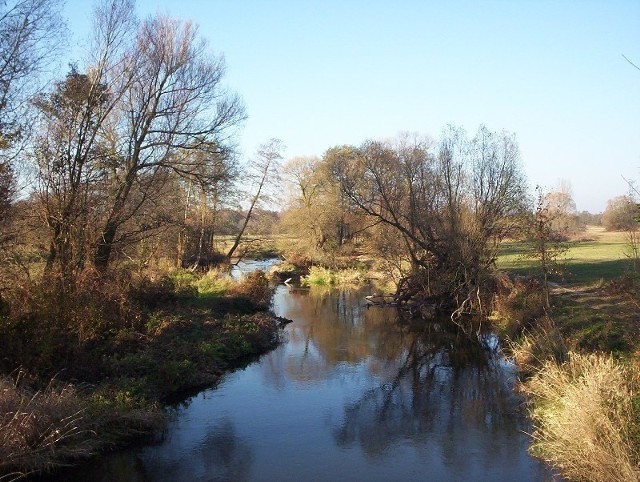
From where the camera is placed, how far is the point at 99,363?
43.4 feet

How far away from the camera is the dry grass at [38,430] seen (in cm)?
838

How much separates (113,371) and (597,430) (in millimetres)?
10243

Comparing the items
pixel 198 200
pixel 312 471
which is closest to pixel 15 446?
pixel 312 471

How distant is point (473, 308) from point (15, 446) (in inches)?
795

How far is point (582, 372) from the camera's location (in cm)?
1050

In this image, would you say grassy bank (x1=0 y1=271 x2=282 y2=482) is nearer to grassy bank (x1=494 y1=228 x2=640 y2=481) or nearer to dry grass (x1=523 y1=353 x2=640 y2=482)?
dry grass (x1=523 y1=353 x2=640 y2=482)

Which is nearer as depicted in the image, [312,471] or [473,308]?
[312,471]

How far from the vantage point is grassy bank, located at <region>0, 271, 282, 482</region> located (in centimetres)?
891

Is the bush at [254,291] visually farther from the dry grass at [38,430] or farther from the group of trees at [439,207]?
the dry grass at [38,430]

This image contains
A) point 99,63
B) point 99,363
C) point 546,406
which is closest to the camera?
point 546,406

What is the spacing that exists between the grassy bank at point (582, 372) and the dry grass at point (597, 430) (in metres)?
0.01

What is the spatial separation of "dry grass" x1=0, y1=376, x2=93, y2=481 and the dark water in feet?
1.69

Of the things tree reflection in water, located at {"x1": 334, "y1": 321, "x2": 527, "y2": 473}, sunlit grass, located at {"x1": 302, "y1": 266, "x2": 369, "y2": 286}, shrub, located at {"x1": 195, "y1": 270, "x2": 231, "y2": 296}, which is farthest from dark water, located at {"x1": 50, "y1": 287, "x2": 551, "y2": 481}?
sunlit grass, located at {"x1": 302, "y1": 266, "x2": 369, "y2": 286}

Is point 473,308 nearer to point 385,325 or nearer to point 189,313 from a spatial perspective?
point 385,325
